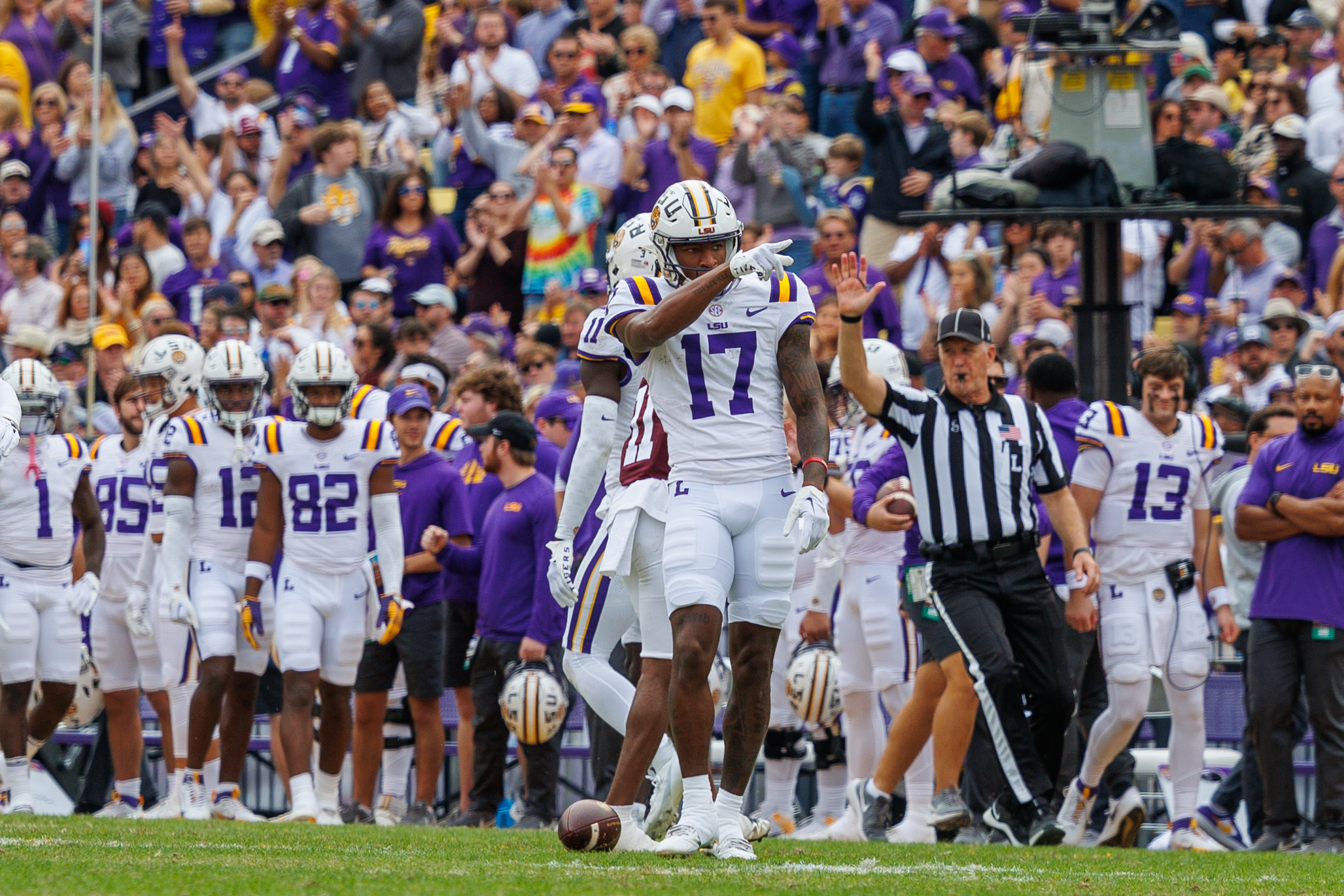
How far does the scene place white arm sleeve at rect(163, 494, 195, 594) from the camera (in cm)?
964

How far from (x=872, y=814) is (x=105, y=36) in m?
13.2

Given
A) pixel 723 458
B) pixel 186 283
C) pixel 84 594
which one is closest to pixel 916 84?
pixel 186 283

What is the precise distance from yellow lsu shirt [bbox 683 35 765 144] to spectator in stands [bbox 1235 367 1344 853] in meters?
7.33

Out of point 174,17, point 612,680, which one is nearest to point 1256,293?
point 612,680

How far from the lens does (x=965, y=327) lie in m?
8.14

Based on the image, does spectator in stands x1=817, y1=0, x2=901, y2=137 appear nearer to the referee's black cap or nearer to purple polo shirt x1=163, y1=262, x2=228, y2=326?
purple polo shirt x1=163, y1=262, x2=228, y2=326

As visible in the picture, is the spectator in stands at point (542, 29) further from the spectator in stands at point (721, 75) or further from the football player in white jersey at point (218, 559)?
the football player in white jersey at point (218, 559)

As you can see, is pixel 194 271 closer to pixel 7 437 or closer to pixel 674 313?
pixel 7 437

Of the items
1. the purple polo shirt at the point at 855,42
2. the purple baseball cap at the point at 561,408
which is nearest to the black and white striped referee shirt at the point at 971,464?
the purple baseball cap at the point at 561,408

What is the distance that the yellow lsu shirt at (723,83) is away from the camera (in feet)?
50.3

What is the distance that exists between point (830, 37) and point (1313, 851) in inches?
355

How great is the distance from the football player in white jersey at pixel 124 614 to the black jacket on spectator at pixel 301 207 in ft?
15.6

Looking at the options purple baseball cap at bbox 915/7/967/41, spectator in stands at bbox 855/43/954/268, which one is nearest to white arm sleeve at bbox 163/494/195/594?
spectator in stands at bbox 855/43/954/268

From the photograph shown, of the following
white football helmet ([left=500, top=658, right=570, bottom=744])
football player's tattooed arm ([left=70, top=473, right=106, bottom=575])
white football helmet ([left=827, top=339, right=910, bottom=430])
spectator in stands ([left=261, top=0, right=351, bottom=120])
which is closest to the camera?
white football helmet ([left=500, top=658, right=570, bottom=744])
